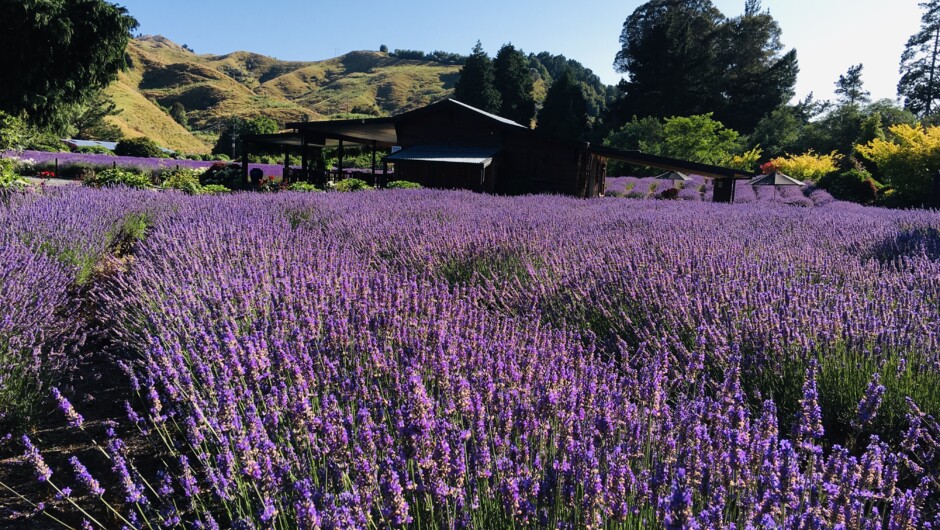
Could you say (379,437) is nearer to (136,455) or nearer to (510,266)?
(136,455)

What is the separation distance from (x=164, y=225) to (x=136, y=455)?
13.1 ft

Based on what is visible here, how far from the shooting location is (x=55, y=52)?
1684 cm

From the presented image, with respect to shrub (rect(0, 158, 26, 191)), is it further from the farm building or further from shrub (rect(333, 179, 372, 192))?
the farm building

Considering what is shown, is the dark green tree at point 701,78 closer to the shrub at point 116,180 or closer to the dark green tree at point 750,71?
the dark green tree at point 750,71

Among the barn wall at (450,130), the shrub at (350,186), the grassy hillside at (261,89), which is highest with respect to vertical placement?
the grassy hillside at (261,89)

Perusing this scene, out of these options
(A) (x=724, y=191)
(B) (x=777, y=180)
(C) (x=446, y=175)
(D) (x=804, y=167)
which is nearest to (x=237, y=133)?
(C) (x=446, y=175)

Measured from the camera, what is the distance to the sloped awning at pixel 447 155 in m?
17.2

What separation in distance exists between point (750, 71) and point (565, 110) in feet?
57.1

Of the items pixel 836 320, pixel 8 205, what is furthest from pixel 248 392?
pixel 8 205

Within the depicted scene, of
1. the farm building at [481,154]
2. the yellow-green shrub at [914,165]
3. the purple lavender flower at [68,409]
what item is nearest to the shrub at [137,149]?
the farm building at [481,154]

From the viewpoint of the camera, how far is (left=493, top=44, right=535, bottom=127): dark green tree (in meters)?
51.6

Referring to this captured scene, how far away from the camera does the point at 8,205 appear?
21.1ft

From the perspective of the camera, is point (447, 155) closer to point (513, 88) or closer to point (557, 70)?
point (513, 88)

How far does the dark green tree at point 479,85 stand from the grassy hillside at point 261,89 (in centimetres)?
3129
